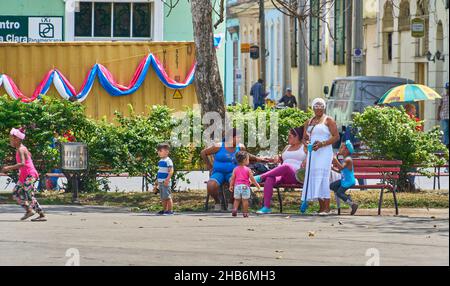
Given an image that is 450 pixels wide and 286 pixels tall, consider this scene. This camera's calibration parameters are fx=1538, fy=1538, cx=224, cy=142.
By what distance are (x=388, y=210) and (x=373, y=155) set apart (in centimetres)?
273

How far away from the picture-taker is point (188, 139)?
73.3 feet

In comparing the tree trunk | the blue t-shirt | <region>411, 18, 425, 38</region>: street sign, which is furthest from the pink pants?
<region>411, 18, 425, 38</region>: street sign

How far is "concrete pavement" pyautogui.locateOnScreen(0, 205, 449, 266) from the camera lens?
44.5ft

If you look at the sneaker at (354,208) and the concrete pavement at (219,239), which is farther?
the sneaker at (354,208)

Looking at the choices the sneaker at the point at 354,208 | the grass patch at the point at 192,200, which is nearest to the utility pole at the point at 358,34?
the grass patch at the point at 192,200

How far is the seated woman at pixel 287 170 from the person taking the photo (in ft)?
65.1

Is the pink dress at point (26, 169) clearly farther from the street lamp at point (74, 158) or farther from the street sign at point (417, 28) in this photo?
the street sign at point (417, 28)

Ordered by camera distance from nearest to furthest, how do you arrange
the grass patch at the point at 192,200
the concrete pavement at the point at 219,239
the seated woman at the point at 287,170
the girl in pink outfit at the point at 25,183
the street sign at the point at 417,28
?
the concrete pavement at the point at 219,239 < the girl in pink outfit at the point at 25,183 < the seated woman at the point at 287,170 < the grass patch at the point at 192,200 < the street sign at the point at 417,28

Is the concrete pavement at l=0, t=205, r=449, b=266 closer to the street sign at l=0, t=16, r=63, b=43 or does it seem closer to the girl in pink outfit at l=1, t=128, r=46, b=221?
the girl in pink outfit at l=1, t=128, r=46, b=221

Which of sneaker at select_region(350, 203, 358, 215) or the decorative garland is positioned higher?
the decorative garland

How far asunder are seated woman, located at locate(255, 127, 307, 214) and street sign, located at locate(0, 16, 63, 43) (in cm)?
1514

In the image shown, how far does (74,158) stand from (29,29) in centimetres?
1362

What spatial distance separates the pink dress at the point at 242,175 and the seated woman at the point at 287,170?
48 cm
